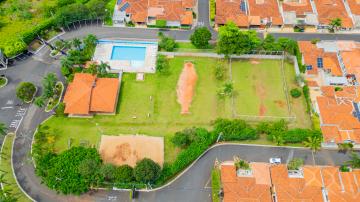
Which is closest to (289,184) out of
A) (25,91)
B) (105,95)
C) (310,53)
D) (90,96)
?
(310,53)

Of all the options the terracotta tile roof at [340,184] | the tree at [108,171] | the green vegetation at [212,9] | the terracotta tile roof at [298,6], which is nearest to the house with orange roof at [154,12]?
the green vegetation at [212,9]

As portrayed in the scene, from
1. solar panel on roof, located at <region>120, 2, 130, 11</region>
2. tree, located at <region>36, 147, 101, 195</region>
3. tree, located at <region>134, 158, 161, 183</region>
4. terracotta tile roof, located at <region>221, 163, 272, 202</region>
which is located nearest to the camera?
tree, located at <region>134, 158, 161, 183</region>

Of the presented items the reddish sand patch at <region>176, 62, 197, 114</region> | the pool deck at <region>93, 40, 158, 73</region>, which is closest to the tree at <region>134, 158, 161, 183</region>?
the reddish sand patch at <region>176, 62, 197, 114</region>

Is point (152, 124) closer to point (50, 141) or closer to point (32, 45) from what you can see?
point (50, 141)

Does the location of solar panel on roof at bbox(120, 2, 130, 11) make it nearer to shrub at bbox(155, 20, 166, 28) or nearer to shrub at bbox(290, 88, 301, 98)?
shrub at bbox(155, 20, 166, 28)

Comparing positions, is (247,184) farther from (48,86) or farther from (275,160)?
(48,86)

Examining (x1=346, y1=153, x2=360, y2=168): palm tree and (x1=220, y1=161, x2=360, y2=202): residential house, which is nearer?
(x1=220, y1=161, x2=360, y2=202): residential house
